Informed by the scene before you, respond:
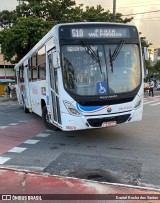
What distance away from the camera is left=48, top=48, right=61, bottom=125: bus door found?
29.2 feet

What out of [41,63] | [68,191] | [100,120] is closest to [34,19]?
[41,63]

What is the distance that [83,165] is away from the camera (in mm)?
7113

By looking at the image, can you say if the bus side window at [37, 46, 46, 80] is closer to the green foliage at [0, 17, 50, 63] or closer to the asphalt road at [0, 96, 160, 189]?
the asphalt road at [0, 96, 160, 189]

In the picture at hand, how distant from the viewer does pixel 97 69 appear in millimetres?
8570

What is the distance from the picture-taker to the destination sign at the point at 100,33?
863 cm

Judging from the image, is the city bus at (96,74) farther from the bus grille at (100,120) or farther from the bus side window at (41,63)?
the bus side window at (41,63)

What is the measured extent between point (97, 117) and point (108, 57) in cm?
159

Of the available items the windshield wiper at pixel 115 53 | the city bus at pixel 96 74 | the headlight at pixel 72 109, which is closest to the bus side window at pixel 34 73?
the city bus at pixel 96 74

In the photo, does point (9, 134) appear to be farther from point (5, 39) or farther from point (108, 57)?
point (5, 39)

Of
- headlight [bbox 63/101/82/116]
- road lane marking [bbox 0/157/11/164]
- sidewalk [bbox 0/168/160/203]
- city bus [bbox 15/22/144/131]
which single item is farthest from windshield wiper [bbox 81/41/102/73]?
sidewalk [bbox 0/168/160/203]

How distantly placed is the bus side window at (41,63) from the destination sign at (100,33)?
2.03 meters

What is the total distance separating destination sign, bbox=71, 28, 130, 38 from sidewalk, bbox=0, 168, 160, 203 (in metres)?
3.98

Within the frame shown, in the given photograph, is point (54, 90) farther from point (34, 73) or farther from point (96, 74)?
point (34, 73)

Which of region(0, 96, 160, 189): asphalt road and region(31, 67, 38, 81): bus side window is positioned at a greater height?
region(31, 67, 38, 81): bus side window
